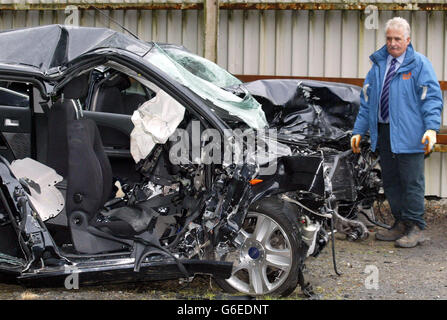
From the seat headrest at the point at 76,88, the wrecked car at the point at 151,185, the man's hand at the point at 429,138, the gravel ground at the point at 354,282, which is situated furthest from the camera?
the man's hand at the point at 429,138

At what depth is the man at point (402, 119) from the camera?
6.36 m

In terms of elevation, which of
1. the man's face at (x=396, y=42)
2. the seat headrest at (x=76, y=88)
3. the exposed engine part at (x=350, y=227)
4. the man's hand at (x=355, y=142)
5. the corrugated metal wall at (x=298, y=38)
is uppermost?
the corrugated metal wall at (x=298, y=38)

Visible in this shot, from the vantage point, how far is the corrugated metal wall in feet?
27.4

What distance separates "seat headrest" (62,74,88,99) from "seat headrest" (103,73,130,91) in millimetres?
1258

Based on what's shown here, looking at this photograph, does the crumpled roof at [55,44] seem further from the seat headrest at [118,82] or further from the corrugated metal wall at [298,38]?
the corrugated metal wall at [298,38]

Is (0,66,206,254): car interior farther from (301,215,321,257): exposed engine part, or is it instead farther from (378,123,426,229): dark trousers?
(378,123,426,229): dark trousers

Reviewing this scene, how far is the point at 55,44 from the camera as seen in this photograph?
4.59m

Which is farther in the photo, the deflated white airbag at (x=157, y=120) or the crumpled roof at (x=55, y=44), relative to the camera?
the deflated white airbag at (x=157, y=120)

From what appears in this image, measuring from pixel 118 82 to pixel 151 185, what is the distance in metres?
1.48

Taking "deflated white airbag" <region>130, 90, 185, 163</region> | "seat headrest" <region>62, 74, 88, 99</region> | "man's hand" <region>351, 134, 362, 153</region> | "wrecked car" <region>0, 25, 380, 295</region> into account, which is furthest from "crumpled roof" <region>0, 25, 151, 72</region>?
"man's hand" <region>351, 134, 362, 153</region>

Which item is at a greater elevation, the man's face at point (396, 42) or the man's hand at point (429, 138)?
the man's face at point (396, 42)

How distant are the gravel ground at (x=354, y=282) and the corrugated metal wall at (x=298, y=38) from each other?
6.55ft

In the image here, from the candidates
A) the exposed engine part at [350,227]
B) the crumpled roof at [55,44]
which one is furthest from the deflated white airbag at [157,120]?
the exposed engine part at [350,227]

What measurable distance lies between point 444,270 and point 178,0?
4903 mm
